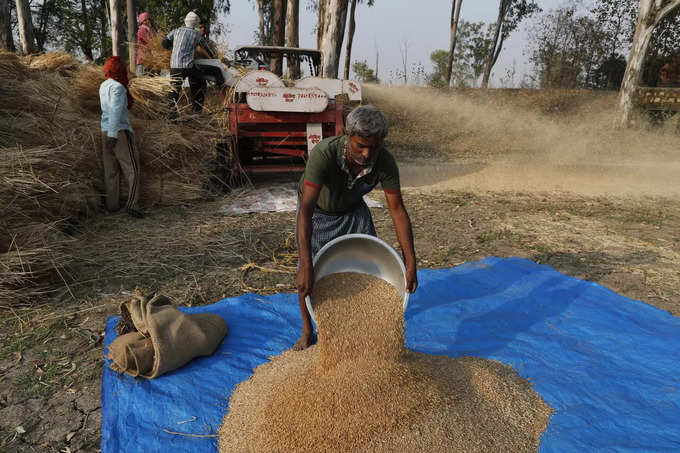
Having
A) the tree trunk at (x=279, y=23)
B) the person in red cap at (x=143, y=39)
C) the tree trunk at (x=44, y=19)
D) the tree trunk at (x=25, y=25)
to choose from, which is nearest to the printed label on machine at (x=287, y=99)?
the person in red cap at (x=143, y=39)

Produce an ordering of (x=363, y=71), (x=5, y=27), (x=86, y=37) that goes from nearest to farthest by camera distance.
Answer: (x=5, y=27), (x=86, y=37), (x=363, y=71)

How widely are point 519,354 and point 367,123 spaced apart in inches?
60.9

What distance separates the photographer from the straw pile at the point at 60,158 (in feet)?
9.26

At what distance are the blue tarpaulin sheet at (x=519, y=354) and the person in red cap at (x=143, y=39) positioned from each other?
202 inches

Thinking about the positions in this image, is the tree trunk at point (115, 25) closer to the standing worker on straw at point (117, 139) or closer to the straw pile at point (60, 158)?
the straw pile at point (60, 158)

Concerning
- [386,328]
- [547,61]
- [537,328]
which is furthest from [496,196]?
[547,61]

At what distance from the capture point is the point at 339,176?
215 centimetres

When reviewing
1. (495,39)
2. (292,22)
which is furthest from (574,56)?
(292,22)

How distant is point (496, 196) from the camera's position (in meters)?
6.29

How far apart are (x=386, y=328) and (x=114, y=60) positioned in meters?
4.06

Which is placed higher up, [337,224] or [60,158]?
[60,158]

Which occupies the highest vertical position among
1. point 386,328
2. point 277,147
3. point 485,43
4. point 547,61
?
point 485,43

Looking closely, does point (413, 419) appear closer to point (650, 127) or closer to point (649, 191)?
point (649, 191)

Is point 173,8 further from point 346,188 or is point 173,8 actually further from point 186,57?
point 346,188
